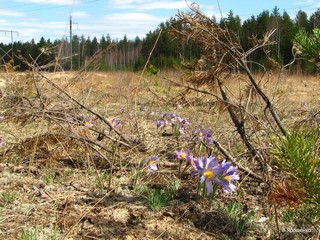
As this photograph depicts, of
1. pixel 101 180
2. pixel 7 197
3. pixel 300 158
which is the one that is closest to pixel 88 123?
pixel 101 180

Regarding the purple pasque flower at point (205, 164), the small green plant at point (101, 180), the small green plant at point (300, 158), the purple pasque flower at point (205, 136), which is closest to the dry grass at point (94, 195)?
the small green plant at point (101, 180)

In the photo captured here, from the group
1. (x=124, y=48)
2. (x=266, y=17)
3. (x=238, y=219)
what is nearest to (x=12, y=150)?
(x=238, y=219)

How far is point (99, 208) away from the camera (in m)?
2.23

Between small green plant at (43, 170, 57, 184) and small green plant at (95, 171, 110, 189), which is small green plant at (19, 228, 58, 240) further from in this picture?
small green plant at (43, 170, 57, 184)

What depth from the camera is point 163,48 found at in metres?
43.0

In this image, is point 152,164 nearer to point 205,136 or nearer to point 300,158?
point 205,136

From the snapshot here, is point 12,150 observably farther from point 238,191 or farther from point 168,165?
point 238,191

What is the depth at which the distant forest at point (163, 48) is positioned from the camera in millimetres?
2903

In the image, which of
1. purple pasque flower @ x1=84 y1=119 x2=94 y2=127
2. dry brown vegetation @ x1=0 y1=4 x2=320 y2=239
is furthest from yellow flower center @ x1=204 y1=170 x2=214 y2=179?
purple pasque flower @ x1=84 y1=119 x2=94 y2=127

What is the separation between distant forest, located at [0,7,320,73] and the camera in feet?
9.52

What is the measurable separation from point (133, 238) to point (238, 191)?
0.81 m

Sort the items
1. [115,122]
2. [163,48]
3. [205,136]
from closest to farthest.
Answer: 1. [205,136]
2. [115,122]
3. [163,48]

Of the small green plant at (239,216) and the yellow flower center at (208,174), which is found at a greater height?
the yellow flower center at (208,174)

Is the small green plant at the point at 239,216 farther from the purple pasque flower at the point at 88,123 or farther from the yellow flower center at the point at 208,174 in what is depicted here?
the purple pasque flower at the point at 88,123
